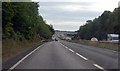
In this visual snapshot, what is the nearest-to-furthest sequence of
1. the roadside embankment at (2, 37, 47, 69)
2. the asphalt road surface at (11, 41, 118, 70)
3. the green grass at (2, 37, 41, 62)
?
the asphalt road surface at (11, 41, 118, 70)
the roadside embankment at (2, 37, 47, 69)
the green grass at (2, 37, 41, 62)

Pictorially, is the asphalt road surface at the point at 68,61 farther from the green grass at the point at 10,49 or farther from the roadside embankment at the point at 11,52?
the green grass at the point at 10,49

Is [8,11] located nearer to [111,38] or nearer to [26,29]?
[26,29]

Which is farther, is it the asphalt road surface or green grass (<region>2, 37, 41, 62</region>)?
green grass (<region>2, 37, 41, 62</region>)

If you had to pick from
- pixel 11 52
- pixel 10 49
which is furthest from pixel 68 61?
pixel 10 49

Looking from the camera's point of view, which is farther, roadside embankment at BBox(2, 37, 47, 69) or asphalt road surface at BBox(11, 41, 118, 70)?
roadside embankment at BBox(2, 37, 47, 69)

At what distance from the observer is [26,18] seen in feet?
→ 216

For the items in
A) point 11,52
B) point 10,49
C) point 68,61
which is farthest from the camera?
point 10,49

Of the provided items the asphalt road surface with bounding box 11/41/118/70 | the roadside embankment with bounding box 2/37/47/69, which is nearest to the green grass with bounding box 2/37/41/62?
the roadside embankment with bounding box 2/37/47/69

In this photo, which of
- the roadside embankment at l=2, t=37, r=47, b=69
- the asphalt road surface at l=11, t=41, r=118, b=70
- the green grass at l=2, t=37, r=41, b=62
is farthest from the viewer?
the green grass at l=2, t=37, r=41, b=62

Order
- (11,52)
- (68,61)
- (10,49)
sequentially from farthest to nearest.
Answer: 1. (10,49)
2. (11,52)
3. (68,61)

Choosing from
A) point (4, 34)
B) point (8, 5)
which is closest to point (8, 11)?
point (8, 5)

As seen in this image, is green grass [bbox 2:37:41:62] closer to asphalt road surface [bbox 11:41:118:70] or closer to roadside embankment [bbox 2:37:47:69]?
roadside embankment [bbox 2:37:47:69]

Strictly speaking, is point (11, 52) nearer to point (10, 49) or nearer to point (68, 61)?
Result: point (10, 49)

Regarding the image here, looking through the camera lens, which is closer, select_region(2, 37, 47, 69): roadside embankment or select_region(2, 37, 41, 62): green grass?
select_region(2, 37, 47, 69): roadside embankment
